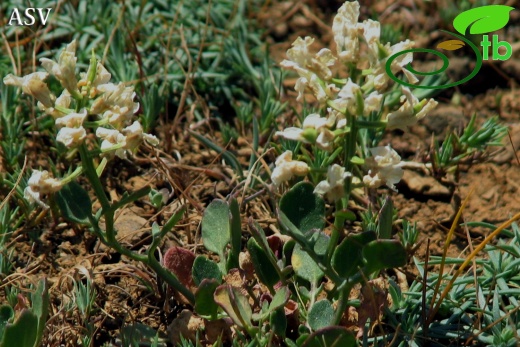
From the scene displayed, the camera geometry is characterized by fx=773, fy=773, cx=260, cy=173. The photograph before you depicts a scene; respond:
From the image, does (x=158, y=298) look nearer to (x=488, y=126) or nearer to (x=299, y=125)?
(x=299, y=125)

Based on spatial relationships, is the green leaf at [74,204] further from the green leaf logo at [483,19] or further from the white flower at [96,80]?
the green leaf logo at [483,19]

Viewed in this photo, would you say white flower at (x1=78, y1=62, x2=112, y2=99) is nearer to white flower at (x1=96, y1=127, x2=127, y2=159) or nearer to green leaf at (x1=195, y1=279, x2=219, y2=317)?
white flower at (x1=96, y1=127, x2=127, y2=159)

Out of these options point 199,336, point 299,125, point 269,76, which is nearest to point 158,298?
point 199,336

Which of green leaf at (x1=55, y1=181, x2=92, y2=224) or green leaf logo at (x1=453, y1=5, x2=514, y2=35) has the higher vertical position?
green leaf at (x1=55, y1=181, x2=92, y2=224)

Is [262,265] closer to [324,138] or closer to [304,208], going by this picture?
[304,208]
